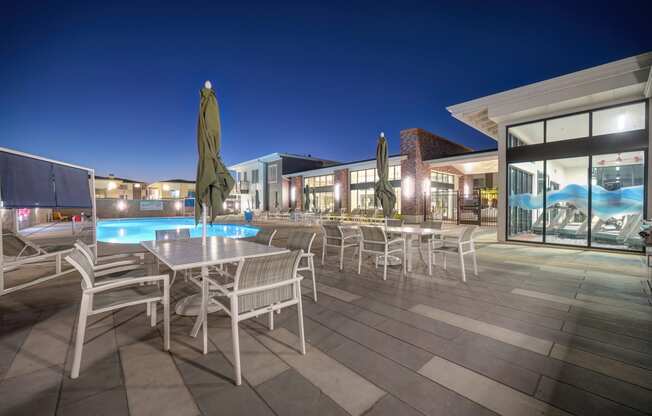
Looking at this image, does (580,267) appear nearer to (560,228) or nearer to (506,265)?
(506,265)

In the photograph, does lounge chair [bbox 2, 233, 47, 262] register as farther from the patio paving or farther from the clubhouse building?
the clubhouse building

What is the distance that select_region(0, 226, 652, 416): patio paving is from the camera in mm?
1541

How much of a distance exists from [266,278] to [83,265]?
1430 mm

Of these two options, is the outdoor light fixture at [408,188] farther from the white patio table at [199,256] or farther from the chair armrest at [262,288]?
the chair armrest at [262,288]

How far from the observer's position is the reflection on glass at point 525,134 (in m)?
7.81

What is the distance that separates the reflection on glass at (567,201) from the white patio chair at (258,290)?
8.74m

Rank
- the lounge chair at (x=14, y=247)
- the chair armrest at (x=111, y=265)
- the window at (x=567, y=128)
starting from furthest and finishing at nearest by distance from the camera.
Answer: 1. the window at (x=567, y=128)
2. the lounge chair at (x=14, y=247)
3. the chair armrest at (x=111, y=265)

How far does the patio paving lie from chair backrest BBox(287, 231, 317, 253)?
0.66 meters

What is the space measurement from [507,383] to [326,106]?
4693cm

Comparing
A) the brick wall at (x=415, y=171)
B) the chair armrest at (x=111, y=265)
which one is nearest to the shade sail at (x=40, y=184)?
the chair armrest at (x=111, y=265)

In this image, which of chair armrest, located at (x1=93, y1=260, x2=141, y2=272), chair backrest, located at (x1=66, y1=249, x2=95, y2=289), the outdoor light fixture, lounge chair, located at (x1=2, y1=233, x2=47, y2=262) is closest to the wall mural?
the outdoor light fixture

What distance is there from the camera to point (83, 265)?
1995 mm

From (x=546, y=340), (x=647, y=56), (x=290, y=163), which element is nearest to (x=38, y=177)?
(x=546, y=340)

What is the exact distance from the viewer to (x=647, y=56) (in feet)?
18.0
